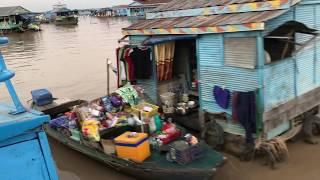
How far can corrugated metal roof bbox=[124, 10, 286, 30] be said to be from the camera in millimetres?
6569

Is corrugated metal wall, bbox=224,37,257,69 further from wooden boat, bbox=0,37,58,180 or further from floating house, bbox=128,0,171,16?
floating house, bbox=128,0,171,16

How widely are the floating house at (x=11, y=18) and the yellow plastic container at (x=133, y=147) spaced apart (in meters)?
44.8

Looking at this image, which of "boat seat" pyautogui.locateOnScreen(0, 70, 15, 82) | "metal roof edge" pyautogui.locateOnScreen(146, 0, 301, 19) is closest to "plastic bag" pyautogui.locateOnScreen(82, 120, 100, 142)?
"metal roof edge" pyautogui.locateOnScreen(146, 0, 301, 19)

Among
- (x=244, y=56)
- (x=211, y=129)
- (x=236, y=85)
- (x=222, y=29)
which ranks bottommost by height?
(x=211, y=129)

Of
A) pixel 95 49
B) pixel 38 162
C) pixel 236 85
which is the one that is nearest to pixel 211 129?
pixel 236 85

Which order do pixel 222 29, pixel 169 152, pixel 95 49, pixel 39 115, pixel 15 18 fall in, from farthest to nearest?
1. pixel 15 18
2. pixel 95 49
3. pixel 222 29
4. pixel 169 152
5. pixel 39 115

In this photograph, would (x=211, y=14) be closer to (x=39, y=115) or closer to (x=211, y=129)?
(x=211, y=129)

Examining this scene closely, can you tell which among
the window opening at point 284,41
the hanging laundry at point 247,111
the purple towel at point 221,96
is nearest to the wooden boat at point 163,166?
the hanging laundry at point 247,111

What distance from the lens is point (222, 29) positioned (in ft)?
23.1

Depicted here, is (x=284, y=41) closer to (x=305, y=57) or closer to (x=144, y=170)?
(x=305, y=57)

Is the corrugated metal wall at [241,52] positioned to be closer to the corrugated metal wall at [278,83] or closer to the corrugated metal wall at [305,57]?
the corrugated metal wall at [278,83]

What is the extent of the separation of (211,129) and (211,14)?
8.41ft

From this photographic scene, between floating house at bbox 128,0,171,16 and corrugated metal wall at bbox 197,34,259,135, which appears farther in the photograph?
floating house at bbox 128,0,171,16

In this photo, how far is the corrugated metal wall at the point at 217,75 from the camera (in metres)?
7.02
